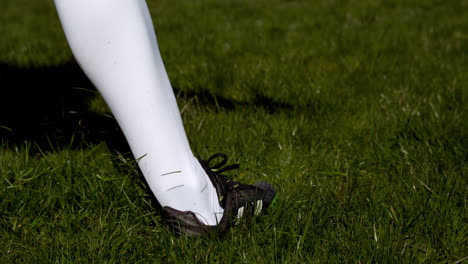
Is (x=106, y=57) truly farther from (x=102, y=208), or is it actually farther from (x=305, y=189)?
(x=305, y=189)

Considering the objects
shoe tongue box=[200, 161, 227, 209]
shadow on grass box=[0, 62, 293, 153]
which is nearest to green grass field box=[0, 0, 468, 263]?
shadow on grass box=[0, 62, 293, 153]

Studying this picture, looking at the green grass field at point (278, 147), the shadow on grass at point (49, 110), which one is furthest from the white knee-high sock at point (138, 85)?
the shadow on grass at point (49, 110)

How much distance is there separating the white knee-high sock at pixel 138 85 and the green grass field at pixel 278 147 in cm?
18

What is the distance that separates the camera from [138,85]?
1.52m

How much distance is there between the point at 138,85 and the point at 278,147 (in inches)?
39.4

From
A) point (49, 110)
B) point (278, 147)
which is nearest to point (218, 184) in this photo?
point (278, 147)

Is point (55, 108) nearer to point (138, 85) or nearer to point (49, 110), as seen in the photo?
point (49, 110)

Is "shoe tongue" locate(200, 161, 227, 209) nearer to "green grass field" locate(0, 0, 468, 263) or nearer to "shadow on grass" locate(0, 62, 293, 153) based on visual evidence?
"green grass field" locate(0, 0, 468, 263)

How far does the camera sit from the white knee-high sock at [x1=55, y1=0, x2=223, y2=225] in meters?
1.48

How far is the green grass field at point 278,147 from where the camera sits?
5.23 feet

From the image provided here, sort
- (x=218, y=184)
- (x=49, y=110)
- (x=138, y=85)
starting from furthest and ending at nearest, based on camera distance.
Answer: (x=49, y=110), (x=218, y=184), (x=138, y=85)

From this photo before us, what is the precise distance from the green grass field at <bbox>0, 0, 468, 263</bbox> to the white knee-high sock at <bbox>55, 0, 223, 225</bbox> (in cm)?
18

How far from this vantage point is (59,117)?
8.87 feet

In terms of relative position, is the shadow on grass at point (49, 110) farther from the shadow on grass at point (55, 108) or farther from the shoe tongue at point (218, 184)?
the shoe tongue at point (218, 184)
